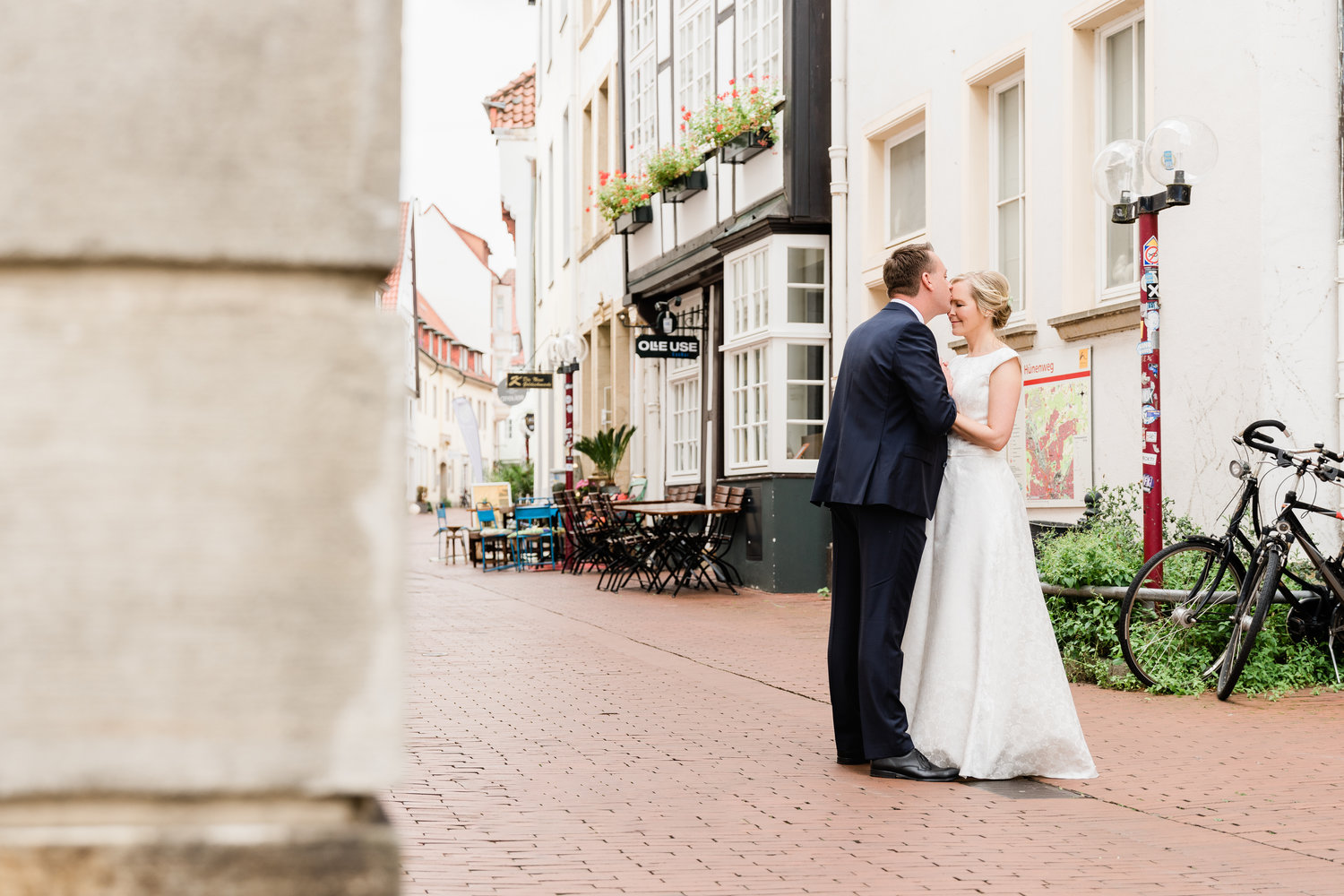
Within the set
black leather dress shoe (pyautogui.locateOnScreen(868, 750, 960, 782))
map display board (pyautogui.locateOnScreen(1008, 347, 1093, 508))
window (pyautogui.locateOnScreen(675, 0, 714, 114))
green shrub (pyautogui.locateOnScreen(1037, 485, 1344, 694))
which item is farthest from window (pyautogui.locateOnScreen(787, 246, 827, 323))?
black leather dress shoe (pyautogui.locateOnScreen(868, 750, 960, 782))

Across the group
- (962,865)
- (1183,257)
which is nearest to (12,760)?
(962,865)

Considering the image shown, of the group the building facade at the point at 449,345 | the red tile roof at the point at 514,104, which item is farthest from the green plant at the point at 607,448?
the building facade at the point at 449,345

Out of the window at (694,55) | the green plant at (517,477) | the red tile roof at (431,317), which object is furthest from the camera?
the red tile roof at (431,317)

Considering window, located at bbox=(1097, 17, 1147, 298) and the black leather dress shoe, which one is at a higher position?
window, located at bbox=(1097, 17, 1147, 298)

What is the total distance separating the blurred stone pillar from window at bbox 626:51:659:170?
753 inches

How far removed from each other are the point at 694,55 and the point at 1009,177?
24.7 ft

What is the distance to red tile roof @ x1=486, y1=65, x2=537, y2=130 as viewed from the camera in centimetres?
3822

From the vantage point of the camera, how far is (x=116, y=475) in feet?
4.62

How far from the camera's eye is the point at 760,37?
54.1ft

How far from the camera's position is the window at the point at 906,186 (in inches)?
559

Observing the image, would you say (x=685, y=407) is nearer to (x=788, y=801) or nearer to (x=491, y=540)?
(x=491, y=540)

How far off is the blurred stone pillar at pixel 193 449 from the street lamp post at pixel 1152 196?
7543mm

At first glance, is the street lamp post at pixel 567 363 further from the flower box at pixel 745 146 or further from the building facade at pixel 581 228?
the flower box at pixel 745 146

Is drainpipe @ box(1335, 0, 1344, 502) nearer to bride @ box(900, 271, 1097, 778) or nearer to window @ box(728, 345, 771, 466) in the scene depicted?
bride @ box(900, 271, 1097, 778)
